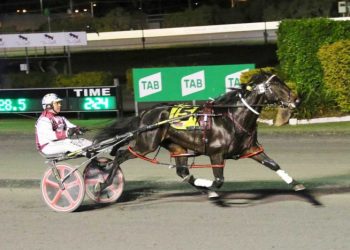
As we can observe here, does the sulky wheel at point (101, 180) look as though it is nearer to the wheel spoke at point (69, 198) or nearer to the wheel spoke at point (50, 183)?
the wheel spoke at point (69, 198)

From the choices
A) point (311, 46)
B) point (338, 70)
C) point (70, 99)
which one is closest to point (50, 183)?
point (338, 70)

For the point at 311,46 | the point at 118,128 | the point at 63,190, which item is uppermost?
the point at 311,46

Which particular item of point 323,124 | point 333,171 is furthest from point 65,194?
point 323,124

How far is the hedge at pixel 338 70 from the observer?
16.2m

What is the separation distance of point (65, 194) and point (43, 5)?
7016 centimetres

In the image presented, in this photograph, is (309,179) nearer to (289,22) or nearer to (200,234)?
(200,234)

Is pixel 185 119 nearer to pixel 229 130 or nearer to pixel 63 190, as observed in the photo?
pixel 229 130

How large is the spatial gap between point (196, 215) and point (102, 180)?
1.43m

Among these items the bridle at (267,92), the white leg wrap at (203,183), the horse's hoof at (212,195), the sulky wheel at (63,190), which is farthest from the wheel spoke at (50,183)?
the bridle at (267,92)

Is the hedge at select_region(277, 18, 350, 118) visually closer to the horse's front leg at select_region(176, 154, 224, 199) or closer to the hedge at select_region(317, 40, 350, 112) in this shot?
the hedge at select_region(317, 40, 350, 112)

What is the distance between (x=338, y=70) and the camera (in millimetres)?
16344

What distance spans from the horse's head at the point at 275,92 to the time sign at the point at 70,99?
11.3 metres

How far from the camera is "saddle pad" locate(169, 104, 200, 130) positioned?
7.83 m

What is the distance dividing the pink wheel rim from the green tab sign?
30.4 feet
